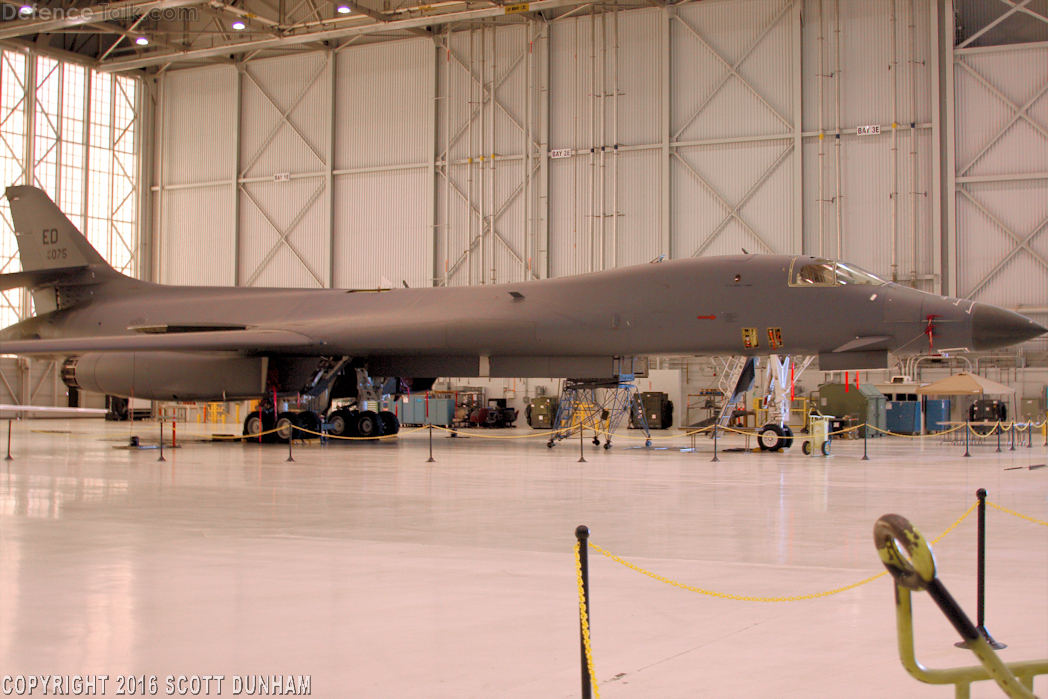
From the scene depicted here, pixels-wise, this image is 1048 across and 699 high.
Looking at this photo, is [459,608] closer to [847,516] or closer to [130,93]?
[847,516]

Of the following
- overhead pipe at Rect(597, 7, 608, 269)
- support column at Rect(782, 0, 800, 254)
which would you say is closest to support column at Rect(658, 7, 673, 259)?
overhead pipe at Rect(597, 7, 608, 269)

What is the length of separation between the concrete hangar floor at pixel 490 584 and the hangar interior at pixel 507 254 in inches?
1.3

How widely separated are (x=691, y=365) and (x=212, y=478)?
21435 mm

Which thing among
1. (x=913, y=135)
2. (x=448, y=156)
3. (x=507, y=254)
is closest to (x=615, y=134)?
(x=507, y=254)

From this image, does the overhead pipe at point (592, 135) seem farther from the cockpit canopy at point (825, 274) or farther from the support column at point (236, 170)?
the cockpit canopy at point (825, 274)

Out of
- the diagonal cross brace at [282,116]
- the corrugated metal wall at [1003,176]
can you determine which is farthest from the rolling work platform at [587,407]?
the diagonal cross brace at [282,116]

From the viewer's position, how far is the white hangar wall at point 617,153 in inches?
1052

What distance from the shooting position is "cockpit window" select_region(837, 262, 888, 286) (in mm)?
13844

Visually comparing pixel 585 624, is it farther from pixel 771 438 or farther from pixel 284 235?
pixel 284 235

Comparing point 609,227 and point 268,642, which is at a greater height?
point 609,227

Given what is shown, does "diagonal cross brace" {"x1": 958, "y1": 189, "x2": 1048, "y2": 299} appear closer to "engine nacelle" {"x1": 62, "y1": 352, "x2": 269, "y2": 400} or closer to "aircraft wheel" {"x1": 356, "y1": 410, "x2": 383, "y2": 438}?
"aircraft wheel" {"x1": 356, "y1": 410, "x2": 383, "y2": 438}

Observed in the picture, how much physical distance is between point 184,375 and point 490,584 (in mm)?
Result: 13353

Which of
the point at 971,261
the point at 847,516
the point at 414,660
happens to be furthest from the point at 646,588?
the point at 971,261

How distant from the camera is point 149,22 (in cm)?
3491
